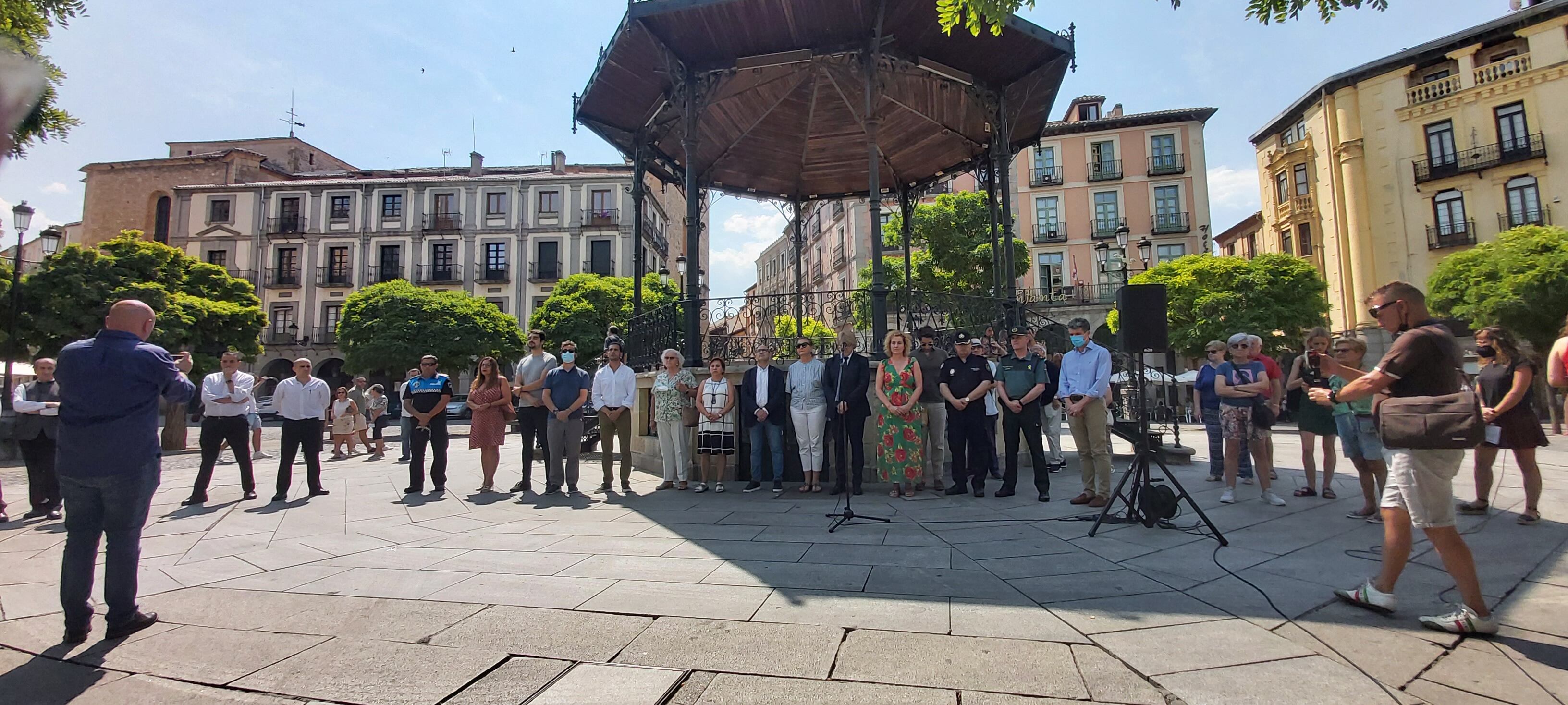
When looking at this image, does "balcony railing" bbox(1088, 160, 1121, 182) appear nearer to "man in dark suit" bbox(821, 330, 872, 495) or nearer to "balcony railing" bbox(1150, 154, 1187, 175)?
"balcony railing" bbox(1150, 154, 1187, 175)

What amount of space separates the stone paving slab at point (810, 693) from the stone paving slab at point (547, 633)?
62 cm

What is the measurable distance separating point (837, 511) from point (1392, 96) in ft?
119

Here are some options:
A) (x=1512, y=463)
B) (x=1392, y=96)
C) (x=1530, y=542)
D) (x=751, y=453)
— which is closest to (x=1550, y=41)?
(x=1392, y=96)

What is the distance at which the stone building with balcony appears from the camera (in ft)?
85.8

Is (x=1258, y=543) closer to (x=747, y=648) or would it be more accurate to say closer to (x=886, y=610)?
(x=886, y=610)

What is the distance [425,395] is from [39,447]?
3.28m

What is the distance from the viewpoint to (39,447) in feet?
21.5

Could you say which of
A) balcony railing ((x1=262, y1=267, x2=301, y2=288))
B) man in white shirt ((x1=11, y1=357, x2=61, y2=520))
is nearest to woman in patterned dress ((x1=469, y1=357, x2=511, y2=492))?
man in white shirt ((x1=11, y1=357, x2=61, y2=520))

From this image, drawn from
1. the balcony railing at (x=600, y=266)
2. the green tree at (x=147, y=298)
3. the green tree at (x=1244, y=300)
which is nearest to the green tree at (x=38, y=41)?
the green tree at (x=147, y=298)

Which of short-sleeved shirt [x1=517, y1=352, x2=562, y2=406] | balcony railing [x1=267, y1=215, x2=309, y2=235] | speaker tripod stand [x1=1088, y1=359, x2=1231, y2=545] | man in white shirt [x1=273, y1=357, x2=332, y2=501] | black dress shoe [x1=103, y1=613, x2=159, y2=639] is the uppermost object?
balcony railing [x1=267, y1=215, x2=309, y2=235]

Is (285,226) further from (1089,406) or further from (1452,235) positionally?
(1452,235)

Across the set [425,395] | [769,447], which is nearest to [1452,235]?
[769,447]

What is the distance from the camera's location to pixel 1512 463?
8820 millimetres

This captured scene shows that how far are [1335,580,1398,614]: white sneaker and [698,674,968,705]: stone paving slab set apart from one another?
2.30m
